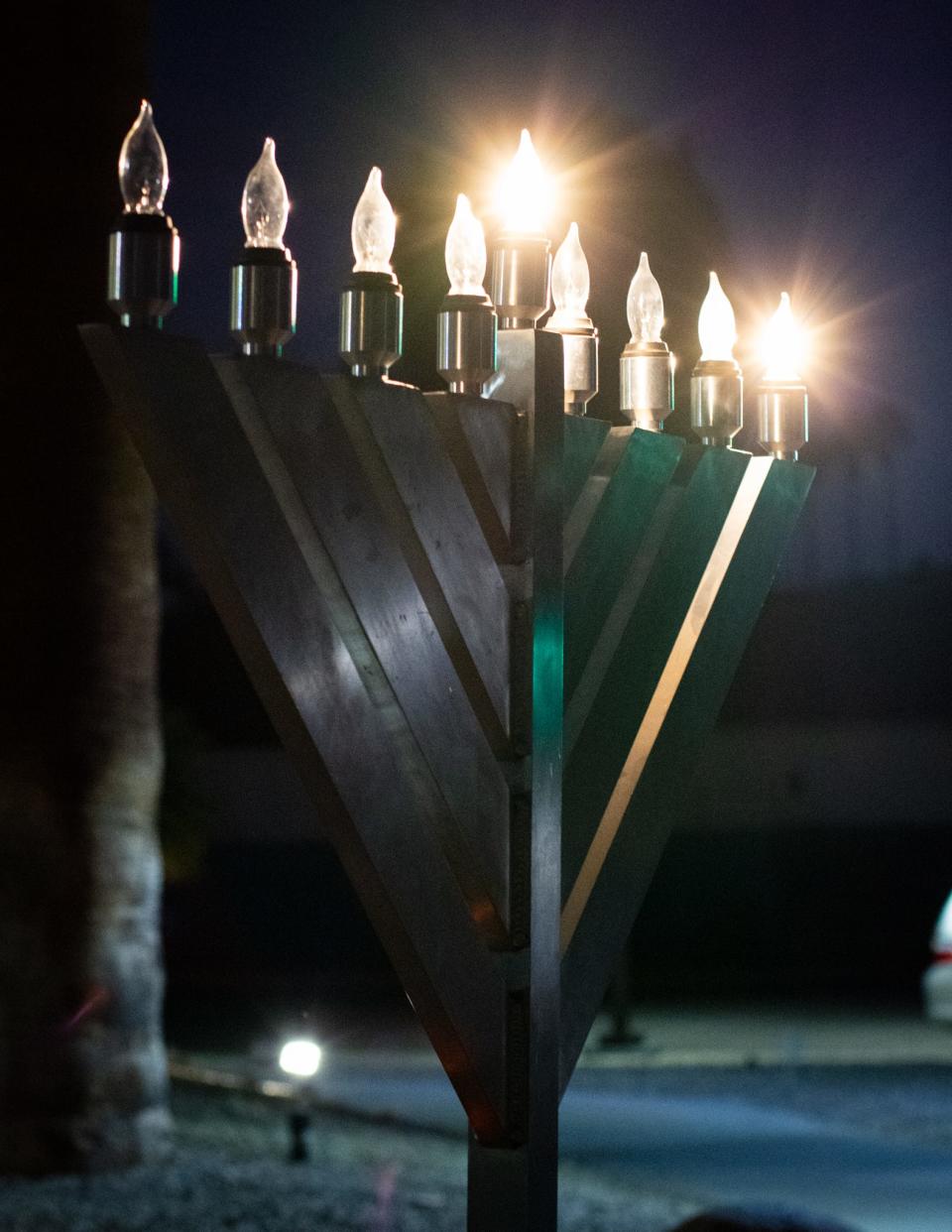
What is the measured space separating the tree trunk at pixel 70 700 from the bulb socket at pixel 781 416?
4.33 m

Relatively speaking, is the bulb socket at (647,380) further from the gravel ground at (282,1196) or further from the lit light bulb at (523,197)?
the gravel ground at (282,1196)

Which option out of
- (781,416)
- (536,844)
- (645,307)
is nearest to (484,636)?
(536,844)

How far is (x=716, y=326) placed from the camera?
3.26 metres

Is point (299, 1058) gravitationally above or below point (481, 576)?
above

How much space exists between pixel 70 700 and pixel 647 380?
4.42m

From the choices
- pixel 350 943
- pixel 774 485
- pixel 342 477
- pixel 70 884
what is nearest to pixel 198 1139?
pixel 70 884

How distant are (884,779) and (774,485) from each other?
76.9 ft

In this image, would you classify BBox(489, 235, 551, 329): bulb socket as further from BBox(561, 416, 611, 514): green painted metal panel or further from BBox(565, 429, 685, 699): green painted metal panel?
BBox(565, 429, 685, 699): green painted metal panel

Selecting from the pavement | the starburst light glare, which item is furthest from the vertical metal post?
the starburst light glare

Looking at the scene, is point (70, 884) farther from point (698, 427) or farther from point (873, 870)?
point (873, 870)

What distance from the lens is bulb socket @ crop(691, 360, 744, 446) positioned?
3260 mm

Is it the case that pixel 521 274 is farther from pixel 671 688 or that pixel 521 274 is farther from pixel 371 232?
pixel 671 688

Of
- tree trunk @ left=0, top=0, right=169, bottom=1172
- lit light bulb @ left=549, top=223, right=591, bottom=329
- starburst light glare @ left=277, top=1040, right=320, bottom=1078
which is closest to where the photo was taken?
lit light bulb @ left=549, top=223, right=591, bottom=329

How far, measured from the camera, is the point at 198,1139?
859 cm
